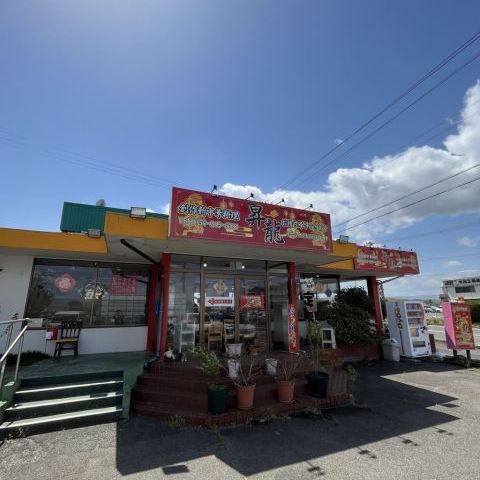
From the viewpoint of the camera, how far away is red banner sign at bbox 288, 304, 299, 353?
28.9ft

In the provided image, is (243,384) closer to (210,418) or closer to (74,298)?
(210,418)

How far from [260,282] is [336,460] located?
5348 mm

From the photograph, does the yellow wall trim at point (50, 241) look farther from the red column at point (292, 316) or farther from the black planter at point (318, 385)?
the black planter at point (318, 385)

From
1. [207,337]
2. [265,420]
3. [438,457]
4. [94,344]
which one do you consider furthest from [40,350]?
[438,457]

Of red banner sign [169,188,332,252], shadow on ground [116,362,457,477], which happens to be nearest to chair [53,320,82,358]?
shadow on ground [116,362,457,477]

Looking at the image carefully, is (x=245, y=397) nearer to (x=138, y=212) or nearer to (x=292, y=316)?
(x=292, y=316)

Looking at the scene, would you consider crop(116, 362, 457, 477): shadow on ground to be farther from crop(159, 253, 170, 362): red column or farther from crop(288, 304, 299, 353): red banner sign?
crop(288, 304, 299, 353): red banner sign

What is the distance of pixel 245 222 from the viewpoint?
7.09 m

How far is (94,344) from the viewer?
30.1 feet

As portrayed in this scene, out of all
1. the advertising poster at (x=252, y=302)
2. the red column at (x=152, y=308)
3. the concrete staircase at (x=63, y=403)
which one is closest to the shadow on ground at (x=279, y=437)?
the concrete staircase at (x=63, y=403)

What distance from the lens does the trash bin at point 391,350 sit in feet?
37.6

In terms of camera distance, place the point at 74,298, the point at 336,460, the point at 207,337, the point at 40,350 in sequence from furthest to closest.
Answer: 1. the point at 74,298
2. the point at 40,350
3. the point at 207,337
4. the point at 336,460

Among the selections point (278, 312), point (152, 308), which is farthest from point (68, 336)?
point (278, 312)

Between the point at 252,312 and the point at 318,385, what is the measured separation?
2940 mm
